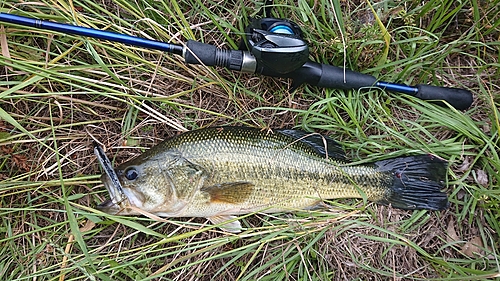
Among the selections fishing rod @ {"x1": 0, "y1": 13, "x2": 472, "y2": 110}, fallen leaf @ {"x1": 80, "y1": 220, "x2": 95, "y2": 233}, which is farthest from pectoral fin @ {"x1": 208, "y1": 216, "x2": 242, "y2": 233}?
fishing rod @ {"x1": 0, "y1": 13, "x2": 472, "y2": 110}

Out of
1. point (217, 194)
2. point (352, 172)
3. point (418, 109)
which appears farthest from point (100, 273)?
point (418, 109)

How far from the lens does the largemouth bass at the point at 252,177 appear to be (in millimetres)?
2543

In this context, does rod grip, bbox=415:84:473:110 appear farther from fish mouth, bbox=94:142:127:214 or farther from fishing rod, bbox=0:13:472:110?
fish mouth, bbox=94:142:127:214

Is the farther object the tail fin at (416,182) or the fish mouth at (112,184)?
the tail fin at (416,182)

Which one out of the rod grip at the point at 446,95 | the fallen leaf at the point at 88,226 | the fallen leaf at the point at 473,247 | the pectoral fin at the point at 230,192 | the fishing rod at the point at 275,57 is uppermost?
the fishing rod at the point at 275,57

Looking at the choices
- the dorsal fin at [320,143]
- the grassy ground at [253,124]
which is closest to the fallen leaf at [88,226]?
the grassy ground at [253,124]

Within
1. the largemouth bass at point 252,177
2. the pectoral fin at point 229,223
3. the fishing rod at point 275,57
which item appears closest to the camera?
the fishing rod at point 275,57

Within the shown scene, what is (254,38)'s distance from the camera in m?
2.54

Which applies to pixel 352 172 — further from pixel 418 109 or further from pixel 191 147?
pixel 191 147

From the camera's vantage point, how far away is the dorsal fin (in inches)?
111

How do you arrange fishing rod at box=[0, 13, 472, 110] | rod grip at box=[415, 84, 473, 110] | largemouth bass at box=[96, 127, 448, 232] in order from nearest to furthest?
1. fishing rod at box=[0, 13, 472, 110]
2. largemouth bass at box=[96, 127, 448, 232]
3. rod grip at box=[415, 84, 473, 110]

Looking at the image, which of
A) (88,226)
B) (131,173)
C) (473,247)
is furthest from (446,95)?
(88,226)

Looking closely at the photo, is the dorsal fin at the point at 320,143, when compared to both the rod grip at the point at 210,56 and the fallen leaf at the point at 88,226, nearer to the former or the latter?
the rod grip at the point at 210,56

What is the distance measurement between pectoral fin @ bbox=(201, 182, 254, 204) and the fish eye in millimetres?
452
